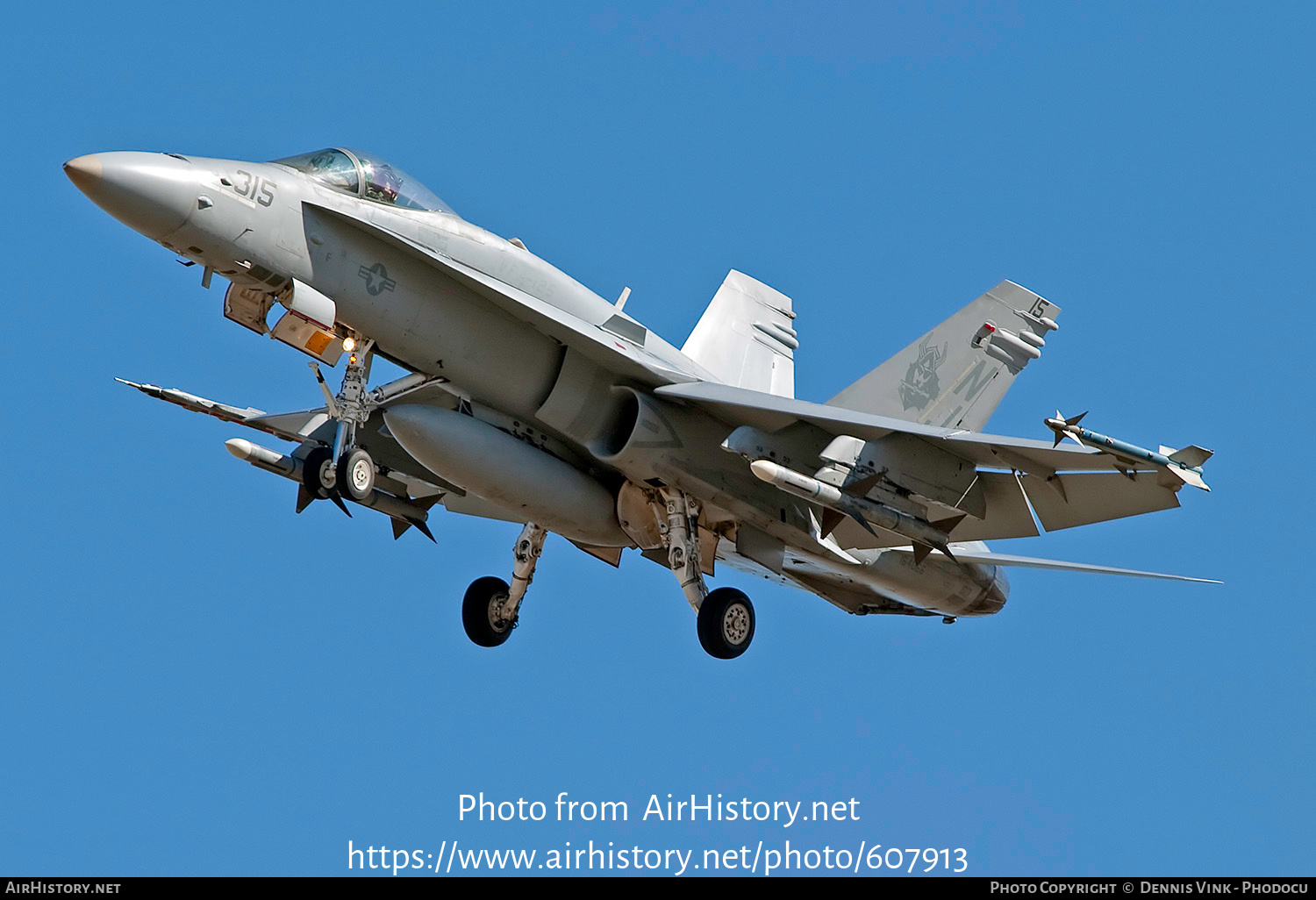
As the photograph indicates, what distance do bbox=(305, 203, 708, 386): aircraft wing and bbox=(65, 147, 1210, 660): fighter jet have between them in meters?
0.03

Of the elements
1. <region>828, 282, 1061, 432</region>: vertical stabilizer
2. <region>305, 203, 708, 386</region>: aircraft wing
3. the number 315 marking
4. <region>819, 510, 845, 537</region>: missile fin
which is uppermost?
<region>828, 282, 1061, 432</region>: vertical stabilizer

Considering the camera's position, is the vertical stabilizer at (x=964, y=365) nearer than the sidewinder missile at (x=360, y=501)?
No

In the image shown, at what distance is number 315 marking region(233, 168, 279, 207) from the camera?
1166 cm

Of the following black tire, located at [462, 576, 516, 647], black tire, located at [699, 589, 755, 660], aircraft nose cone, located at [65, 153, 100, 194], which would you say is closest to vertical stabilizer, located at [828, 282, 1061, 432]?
black tire, located at [699, 589, 755, 660]

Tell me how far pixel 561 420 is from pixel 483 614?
2596 millimetres

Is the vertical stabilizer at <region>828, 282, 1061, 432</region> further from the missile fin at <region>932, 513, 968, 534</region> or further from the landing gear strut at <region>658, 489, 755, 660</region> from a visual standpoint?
the landing gear strut at <region>658, 489, 755, 660</region>

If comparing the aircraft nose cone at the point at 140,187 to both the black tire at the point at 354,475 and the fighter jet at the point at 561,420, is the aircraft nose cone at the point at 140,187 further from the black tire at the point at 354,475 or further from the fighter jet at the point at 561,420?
the black tire at the point at 354,475

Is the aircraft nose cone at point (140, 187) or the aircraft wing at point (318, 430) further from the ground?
the aircraft wing at point (318, 430)

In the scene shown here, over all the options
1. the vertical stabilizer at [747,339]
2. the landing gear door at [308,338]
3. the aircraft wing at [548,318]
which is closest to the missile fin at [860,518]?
the aircraft wing at [548,318]

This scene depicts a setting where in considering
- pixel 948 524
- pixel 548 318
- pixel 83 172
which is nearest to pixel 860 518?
pixel 948 524

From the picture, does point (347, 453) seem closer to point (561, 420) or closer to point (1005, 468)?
point (561, 420)

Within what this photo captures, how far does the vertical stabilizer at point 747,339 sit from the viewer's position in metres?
16.1

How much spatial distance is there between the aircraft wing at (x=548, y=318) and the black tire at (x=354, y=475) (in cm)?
163

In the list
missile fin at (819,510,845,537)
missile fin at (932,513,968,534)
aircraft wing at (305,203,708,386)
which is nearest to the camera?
aircraft wing at (305,203,708,386)
